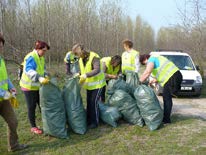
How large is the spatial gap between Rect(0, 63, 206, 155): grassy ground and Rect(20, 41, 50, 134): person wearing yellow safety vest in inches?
20.5

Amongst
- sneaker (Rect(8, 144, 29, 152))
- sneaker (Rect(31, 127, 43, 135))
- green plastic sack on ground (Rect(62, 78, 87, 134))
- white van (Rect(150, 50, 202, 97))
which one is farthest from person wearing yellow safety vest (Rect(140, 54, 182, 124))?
white van (Rect(150, 50, 202, 97))

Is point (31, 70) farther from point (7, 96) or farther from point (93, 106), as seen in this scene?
point (93, 106)

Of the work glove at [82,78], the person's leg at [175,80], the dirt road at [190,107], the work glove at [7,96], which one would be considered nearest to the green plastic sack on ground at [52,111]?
the work glove at [82,78]

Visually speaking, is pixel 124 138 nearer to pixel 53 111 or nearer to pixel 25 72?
pixel 53 111

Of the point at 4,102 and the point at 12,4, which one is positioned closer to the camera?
the point at 4,102

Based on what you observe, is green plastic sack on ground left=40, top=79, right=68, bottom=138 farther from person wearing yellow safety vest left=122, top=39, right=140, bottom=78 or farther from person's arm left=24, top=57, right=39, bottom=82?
person wearing yellow safety vest left=122, top=39, right=140, bottom=78

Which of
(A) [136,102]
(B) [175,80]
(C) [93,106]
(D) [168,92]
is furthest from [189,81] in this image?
(C) [93,106]

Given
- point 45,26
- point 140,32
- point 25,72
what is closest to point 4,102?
point 25,72

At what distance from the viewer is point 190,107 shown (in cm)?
734

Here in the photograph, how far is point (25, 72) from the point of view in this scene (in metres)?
4.25

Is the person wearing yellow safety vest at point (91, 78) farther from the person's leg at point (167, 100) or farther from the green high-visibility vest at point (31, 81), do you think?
the person's leg at point (167, 100)

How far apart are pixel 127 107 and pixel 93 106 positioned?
653 millimetres

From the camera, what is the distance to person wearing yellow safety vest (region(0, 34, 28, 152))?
3572 mm

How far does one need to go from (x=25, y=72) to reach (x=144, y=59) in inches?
86.8
